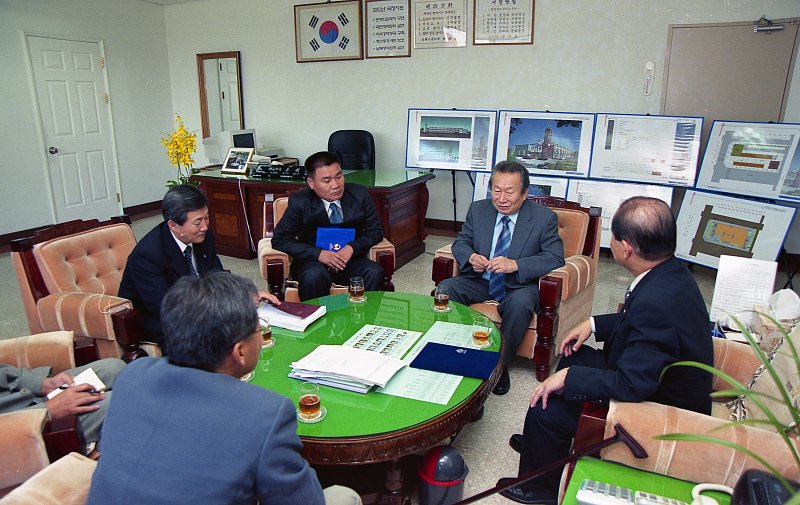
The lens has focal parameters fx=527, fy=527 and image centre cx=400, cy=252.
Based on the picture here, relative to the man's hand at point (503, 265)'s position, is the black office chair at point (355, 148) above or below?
above

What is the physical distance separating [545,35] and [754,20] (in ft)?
5.53

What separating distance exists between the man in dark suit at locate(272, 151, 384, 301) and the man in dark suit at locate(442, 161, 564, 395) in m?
0.58

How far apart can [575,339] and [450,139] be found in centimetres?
359

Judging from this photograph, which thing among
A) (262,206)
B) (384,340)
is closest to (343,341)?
(384,340)

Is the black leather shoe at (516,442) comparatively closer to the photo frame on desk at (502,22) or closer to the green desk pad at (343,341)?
the green desk pad at (343,341)

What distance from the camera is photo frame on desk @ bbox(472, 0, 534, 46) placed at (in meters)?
5.07

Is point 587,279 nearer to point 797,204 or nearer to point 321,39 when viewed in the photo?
point 797,204

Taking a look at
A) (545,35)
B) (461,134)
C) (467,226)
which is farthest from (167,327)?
(545,35)

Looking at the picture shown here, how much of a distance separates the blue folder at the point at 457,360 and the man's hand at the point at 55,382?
116 cm

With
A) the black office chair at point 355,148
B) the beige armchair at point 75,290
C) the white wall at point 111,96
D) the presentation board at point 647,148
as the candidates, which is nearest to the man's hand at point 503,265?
the beige armchair at point 75,290

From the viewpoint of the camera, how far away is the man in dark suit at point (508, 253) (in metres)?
2.70

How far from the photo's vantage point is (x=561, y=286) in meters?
2.68

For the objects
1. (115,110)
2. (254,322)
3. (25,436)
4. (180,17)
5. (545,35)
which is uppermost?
(180,17)

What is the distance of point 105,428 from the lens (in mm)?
1019
